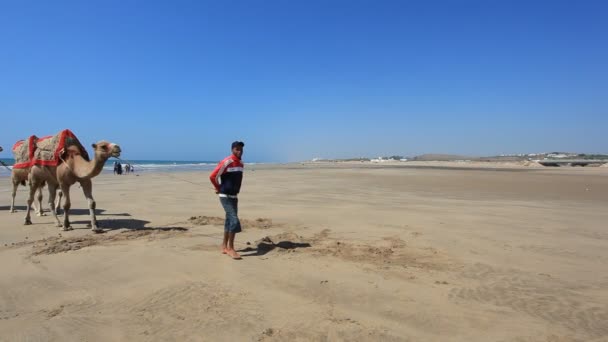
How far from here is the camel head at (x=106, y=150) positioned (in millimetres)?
8469

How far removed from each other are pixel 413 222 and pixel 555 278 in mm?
4604

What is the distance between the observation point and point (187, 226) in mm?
9672

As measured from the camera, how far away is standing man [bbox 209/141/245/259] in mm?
6832

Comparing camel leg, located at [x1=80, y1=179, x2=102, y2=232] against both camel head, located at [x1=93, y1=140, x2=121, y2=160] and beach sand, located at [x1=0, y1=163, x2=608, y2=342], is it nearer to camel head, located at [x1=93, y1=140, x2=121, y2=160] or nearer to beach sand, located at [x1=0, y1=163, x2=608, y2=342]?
beach sand, located at [x1=0, y1=163, x2=608, y2=342]

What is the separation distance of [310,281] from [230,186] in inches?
101

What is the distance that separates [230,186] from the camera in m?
6.94

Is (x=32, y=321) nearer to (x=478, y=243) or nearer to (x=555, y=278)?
(x=555, y=278)

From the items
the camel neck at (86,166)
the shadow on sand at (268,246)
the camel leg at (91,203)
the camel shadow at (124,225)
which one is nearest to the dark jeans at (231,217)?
the shadow on sand at (268,246)

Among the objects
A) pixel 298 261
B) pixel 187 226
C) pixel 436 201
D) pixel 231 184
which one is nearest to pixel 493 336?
pixel 298 261

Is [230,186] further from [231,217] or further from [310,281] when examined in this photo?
[310,281]

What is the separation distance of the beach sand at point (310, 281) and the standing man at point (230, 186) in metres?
0.53

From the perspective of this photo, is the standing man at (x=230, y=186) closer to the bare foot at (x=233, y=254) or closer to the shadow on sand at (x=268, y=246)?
A: the bare foot at (x=233, y=254)

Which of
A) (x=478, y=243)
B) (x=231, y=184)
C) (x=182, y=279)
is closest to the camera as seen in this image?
(x=182, y=279)

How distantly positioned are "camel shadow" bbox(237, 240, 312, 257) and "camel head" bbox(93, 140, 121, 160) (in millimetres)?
4062
